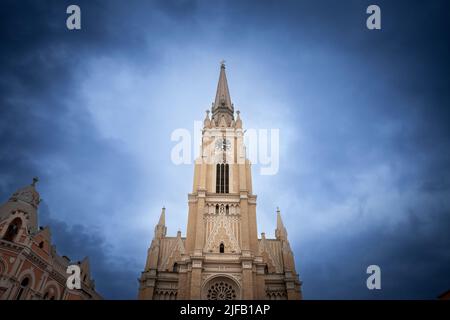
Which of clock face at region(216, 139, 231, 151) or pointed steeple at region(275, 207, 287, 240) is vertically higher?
clock face at region(216, 139, 231, 151)

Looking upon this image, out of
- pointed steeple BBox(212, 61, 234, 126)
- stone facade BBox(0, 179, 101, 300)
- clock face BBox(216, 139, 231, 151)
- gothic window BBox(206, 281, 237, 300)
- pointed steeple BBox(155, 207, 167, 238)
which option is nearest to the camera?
stone facade BBox(0, 179, 101, 300)

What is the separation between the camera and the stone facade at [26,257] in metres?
19.1

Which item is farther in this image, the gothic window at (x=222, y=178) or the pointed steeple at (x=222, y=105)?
the pointed steeple at (x=222, y=105)

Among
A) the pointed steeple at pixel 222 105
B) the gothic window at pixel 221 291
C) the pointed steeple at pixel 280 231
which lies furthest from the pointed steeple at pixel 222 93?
the gothic window at pixel 221 291

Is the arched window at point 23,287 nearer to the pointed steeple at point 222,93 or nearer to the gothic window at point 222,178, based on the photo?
the gothic window at point 222,178

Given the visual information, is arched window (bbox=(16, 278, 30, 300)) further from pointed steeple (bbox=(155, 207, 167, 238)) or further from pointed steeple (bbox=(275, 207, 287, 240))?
pointed steeple (bbox=(275, 207, 287, 240))

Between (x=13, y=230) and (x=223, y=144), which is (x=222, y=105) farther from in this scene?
(x=13, y=230)

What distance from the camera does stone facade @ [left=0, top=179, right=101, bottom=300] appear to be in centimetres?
1909

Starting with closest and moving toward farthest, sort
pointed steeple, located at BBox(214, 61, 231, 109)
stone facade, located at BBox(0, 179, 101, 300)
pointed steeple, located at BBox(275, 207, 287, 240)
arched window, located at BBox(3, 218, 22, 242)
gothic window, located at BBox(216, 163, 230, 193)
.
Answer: stone facade, located at BBox(0, 179, 101, 300), arched window, located at BBox(3, 218, 22, 242), pointed steeple, located at BBox(275, 207, 287, 240), gothic window, located at BBox(216, 163, 230, 193), pointed steeple, located at BBox(214, 61, 231, 109)

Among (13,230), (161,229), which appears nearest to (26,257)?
(13,230)

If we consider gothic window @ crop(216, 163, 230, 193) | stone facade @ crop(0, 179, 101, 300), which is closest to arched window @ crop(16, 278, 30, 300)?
stone facade @ crop(0, 179, 101, 300)
